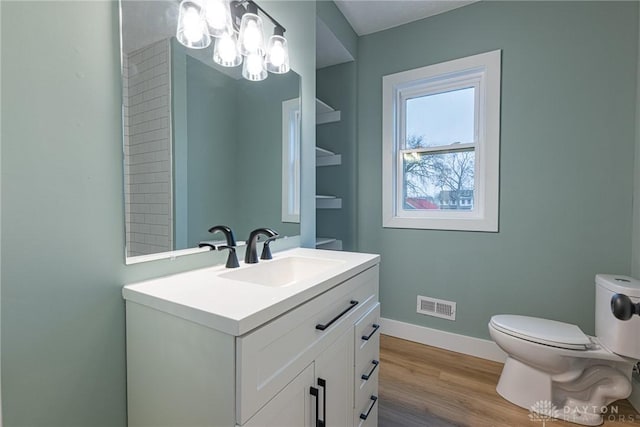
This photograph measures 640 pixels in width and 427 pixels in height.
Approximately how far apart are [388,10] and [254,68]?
1.48 meters

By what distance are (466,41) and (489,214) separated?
129 centimetres

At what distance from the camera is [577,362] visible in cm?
154

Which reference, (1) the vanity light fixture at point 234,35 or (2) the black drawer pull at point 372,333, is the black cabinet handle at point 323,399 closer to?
(2) the black drawer pull at point 372,333

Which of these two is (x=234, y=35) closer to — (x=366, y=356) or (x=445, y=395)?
(x=366, y=356)

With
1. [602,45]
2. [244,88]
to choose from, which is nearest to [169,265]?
[244,88]

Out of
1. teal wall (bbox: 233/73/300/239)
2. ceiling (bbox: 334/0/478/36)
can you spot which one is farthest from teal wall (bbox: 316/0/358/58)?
teal wall (bbox: 233/73/300/239)

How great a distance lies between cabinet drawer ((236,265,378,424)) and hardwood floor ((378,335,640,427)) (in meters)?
0.92

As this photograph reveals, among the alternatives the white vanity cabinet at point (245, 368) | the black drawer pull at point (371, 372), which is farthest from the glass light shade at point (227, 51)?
the black drawer pull at point (371, 372)

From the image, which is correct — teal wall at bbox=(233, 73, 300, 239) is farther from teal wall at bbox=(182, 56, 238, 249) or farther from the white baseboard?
the white baseboard

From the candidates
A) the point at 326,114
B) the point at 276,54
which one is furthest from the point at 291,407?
the point at 326,114

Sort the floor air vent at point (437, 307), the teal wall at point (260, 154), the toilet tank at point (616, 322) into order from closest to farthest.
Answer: the teal wall at point (260, 154)
the toilet tank at point (616, 322)
the floor air vent at point (437, 307)

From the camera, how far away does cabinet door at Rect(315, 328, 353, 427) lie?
2.90 feet

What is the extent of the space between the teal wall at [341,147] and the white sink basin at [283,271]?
1.34 meters

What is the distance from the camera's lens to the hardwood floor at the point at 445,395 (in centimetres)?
151
